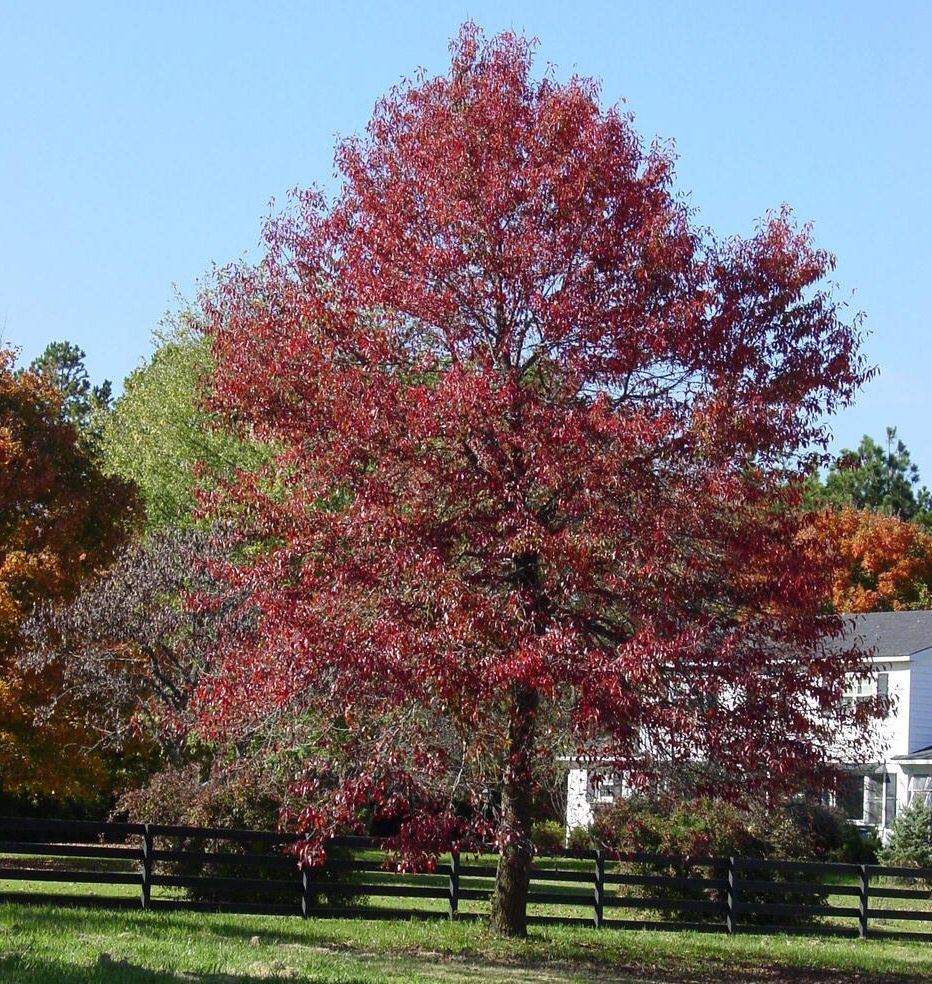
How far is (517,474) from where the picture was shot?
15.0 meters

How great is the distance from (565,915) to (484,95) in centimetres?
1435

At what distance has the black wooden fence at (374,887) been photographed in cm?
1831

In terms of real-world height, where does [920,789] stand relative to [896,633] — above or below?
below

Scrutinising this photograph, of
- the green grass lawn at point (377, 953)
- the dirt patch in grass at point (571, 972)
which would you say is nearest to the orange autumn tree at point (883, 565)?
the green grass lawn at point (377, 953)

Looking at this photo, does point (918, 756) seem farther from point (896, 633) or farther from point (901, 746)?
point (896, 633)

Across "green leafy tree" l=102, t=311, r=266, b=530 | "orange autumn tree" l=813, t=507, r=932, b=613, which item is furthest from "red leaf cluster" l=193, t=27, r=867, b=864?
"orange autumn tree" l=813, t=507, r=932, b=613

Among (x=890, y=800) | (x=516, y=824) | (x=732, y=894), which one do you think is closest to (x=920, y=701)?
(x=890, y=800)

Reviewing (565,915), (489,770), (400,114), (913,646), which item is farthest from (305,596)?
(913,646)

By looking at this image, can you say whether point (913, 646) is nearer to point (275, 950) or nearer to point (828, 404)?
point (828, 404)

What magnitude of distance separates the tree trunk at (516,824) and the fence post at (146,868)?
4.74 m

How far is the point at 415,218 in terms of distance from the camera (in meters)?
15.9

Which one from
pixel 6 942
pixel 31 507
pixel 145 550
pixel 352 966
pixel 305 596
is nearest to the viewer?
pixel 6 942

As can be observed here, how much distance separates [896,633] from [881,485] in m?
36.0

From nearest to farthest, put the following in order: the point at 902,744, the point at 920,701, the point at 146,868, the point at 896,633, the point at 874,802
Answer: the point at 146,868, the point at 902,744, the point at 920,701, the point at 874,802, the point at 896,633
